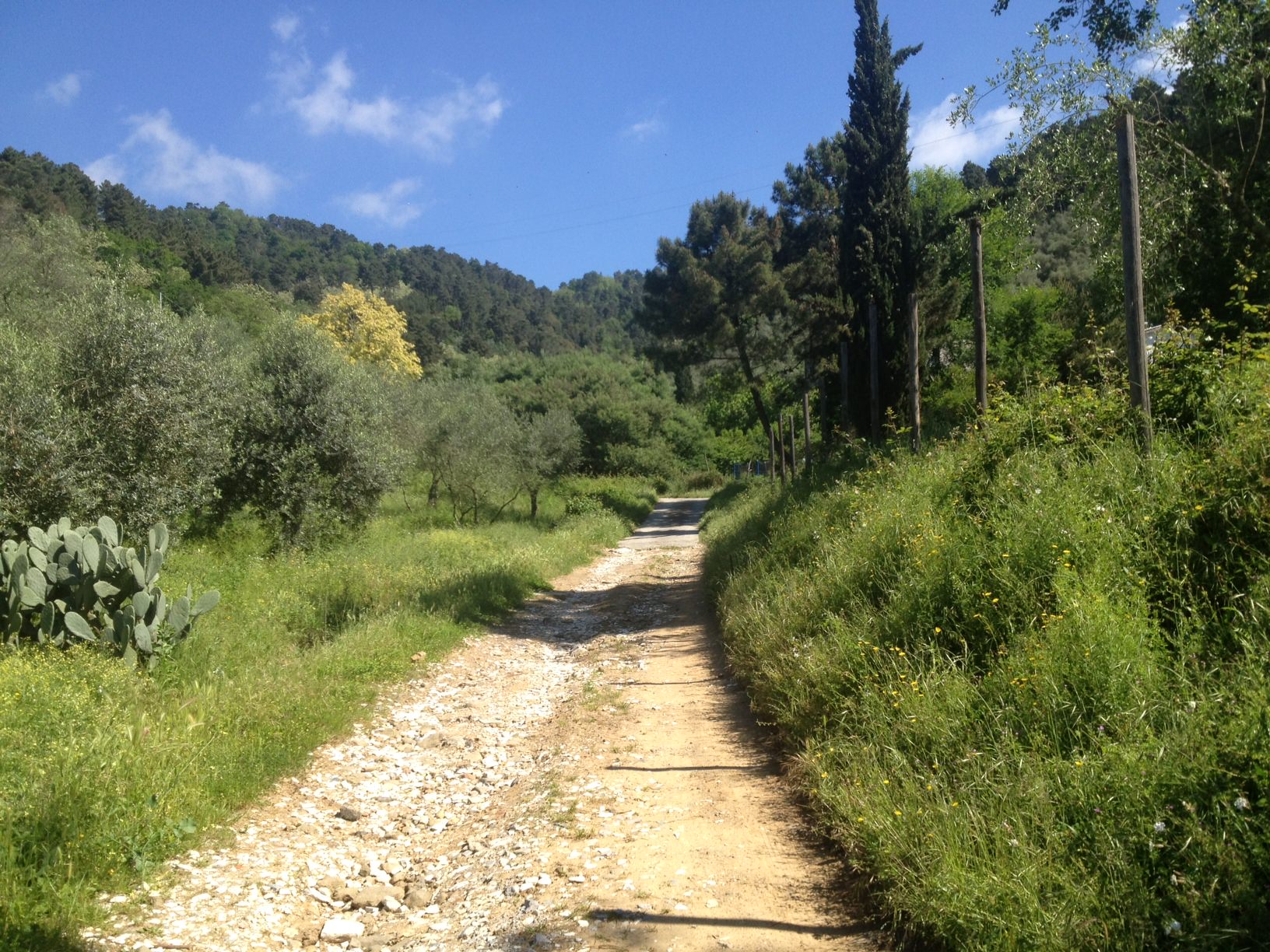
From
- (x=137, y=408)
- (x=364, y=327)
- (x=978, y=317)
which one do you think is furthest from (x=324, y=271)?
(x=978, y=317)

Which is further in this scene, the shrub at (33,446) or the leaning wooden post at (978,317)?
the shrub at (33,446)

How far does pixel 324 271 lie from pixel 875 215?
8566 centimetres

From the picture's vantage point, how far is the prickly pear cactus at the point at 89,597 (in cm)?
818

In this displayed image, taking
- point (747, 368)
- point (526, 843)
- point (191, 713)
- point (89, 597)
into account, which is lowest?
point (526, 843)

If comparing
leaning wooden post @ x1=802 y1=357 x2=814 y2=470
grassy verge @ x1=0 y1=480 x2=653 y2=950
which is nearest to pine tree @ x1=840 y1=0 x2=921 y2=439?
leaning wooden post @ x1=802 y1=357 x2=814 y2=470

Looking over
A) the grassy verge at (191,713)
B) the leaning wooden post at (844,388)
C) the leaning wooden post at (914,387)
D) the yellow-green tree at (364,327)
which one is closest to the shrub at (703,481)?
the yellow-green tree at (364,327)

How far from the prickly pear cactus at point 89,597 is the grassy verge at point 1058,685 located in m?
6.04

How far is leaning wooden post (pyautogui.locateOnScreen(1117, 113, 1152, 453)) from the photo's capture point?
6.34 metres

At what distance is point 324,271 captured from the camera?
93500 millimetres

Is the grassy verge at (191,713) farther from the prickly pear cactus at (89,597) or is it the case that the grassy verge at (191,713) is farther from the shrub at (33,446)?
the shrub at (33,446)

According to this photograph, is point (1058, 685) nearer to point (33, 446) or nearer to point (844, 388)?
point (33, 446)

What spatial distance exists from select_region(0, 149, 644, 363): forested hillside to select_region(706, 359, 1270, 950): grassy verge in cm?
3128

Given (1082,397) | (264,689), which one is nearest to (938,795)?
(1082,397)

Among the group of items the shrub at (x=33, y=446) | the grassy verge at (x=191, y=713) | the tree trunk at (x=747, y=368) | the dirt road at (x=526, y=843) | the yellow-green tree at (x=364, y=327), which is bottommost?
the dirt road at (x=526, y=843)
